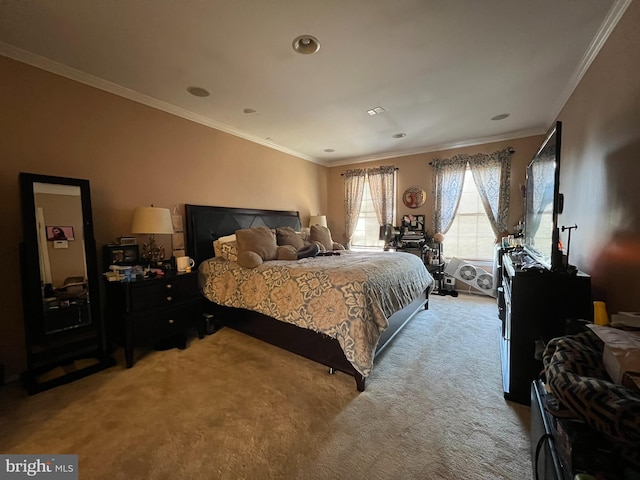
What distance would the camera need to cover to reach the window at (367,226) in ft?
18.1

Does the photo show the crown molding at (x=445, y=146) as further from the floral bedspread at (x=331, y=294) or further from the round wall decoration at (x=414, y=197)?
the floral bedspread at (x=331, y=294)

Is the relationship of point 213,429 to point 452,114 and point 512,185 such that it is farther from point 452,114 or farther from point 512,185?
point 512,185

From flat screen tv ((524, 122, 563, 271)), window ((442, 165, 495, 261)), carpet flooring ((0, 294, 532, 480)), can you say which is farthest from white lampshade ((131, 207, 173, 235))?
window ((442, 165, 495, 261))

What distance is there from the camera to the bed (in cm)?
198

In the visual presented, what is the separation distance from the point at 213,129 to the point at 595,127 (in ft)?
13.2

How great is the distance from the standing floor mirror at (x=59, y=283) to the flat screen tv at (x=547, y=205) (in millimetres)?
3635

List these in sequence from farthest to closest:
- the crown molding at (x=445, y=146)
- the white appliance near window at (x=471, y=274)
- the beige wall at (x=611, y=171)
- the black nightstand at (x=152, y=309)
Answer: the white appliance near window at (x=471, y=274) → the crown molding at (x=445, y=146) → the black nightstand at (x=152, y=309) → the beige wall at (x=611, y=171)

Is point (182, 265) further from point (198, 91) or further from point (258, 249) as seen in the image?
point (198, 91)

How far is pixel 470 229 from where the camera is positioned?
15.0 feet

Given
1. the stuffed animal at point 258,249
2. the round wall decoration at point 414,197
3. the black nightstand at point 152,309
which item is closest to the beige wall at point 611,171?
the round wall decoration at point 414,197

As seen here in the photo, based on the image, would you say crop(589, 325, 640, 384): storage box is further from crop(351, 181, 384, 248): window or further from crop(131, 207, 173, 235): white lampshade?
crop(351, 181, 384, 248): window

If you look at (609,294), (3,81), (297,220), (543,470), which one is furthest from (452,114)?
(3,81)

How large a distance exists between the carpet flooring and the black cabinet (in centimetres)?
22

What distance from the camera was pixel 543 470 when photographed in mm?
939
